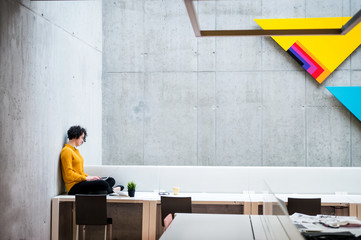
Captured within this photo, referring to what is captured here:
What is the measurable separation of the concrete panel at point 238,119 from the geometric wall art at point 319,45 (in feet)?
2.40

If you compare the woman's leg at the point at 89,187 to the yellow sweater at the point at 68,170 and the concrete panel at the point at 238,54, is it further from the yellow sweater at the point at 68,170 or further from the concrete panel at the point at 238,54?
the concrete panel at the point at 238,54

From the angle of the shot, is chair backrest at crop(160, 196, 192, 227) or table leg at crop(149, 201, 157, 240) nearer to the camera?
chair backrest at crop(160, 196, 192, 227)

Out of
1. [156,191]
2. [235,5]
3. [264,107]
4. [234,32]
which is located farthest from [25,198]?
[235,5]

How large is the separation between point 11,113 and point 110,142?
2.93 m

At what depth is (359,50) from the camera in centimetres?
659

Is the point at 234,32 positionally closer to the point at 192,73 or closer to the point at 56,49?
the point at 56,49

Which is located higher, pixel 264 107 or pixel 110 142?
pixel 264 107

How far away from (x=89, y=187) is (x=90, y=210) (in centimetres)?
64

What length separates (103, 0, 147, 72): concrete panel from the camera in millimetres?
6945

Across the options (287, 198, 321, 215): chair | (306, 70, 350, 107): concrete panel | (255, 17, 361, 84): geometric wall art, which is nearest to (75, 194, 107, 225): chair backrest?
(287, 198, 321, 215): chair

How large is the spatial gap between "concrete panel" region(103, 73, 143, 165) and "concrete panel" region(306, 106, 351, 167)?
2782 mm

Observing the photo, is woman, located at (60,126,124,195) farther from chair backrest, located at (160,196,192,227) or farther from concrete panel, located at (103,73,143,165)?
concrete panel, located at (103,73,143,165)

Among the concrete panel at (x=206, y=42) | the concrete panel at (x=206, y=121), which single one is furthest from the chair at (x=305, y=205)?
the concrete panel at (x=206, y=42)

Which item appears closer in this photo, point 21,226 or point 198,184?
point 21,226
